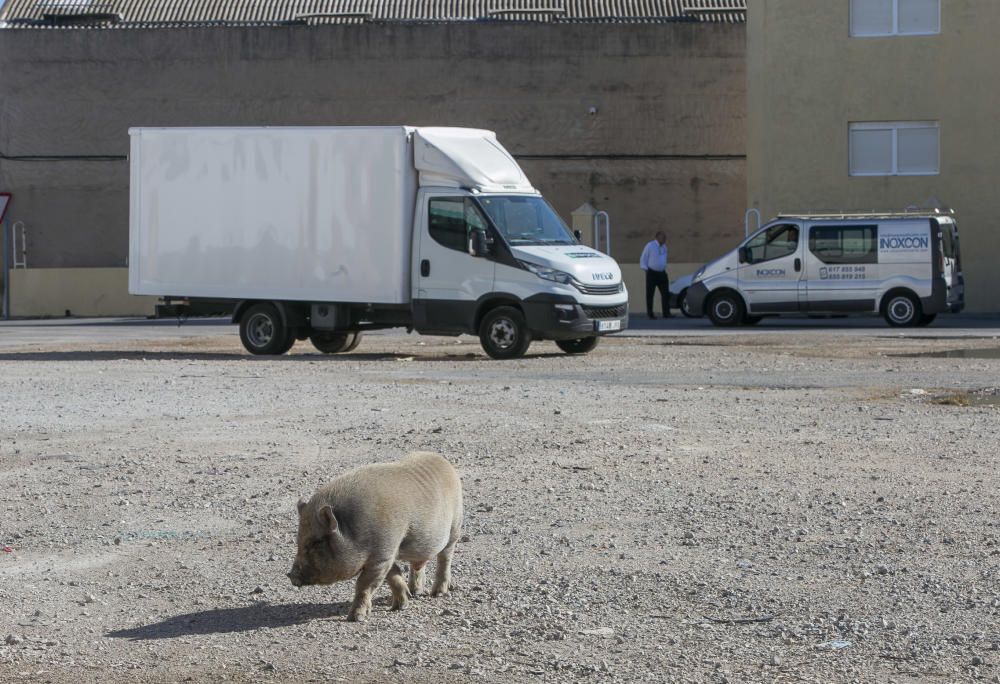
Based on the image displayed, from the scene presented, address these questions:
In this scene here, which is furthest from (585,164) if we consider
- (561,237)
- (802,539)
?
(802,539)

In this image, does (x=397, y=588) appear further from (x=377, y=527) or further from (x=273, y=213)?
(x=273, y=213)

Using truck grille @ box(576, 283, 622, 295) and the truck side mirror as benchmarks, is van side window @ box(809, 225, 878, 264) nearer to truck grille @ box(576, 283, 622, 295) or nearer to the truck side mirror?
truck grille @ box(576, 283, 622, 295)

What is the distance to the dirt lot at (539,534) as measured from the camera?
5.73m

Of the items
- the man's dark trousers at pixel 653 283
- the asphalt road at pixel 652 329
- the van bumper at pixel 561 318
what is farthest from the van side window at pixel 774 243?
the van bumper at pixel 561 318

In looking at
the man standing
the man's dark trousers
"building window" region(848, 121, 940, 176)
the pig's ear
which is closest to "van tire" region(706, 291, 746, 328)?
the man standing

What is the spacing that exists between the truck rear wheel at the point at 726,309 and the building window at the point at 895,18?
8683 mm

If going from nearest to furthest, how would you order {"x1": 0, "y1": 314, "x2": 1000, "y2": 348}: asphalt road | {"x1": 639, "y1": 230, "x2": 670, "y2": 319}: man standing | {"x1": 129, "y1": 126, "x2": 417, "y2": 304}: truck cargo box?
{"x1": 129, "y1": 126, "x2": 417, "y2": 304}: truck cargo box < {"x1": 0, "y1": 314, "x2": 1000, "y2": 348}: asphalt road < {"x1": 639, "y1": 230, "x2": 670, "y2": 319}: man standing

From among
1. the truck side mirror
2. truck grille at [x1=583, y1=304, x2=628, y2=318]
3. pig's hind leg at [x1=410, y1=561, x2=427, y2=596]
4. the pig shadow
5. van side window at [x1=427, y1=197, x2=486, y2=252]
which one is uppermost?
van side window at [x1=427, y1=197, x2=486, y2=252]

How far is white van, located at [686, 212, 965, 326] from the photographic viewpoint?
28234 millimetres

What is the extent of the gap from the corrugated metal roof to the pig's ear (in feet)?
117

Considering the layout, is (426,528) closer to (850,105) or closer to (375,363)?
(375,363)

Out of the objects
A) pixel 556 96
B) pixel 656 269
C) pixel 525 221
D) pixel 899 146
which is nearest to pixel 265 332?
pixel 525 221

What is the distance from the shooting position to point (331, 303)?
21.5 meters

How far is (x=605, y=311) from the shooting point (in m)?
20.7
